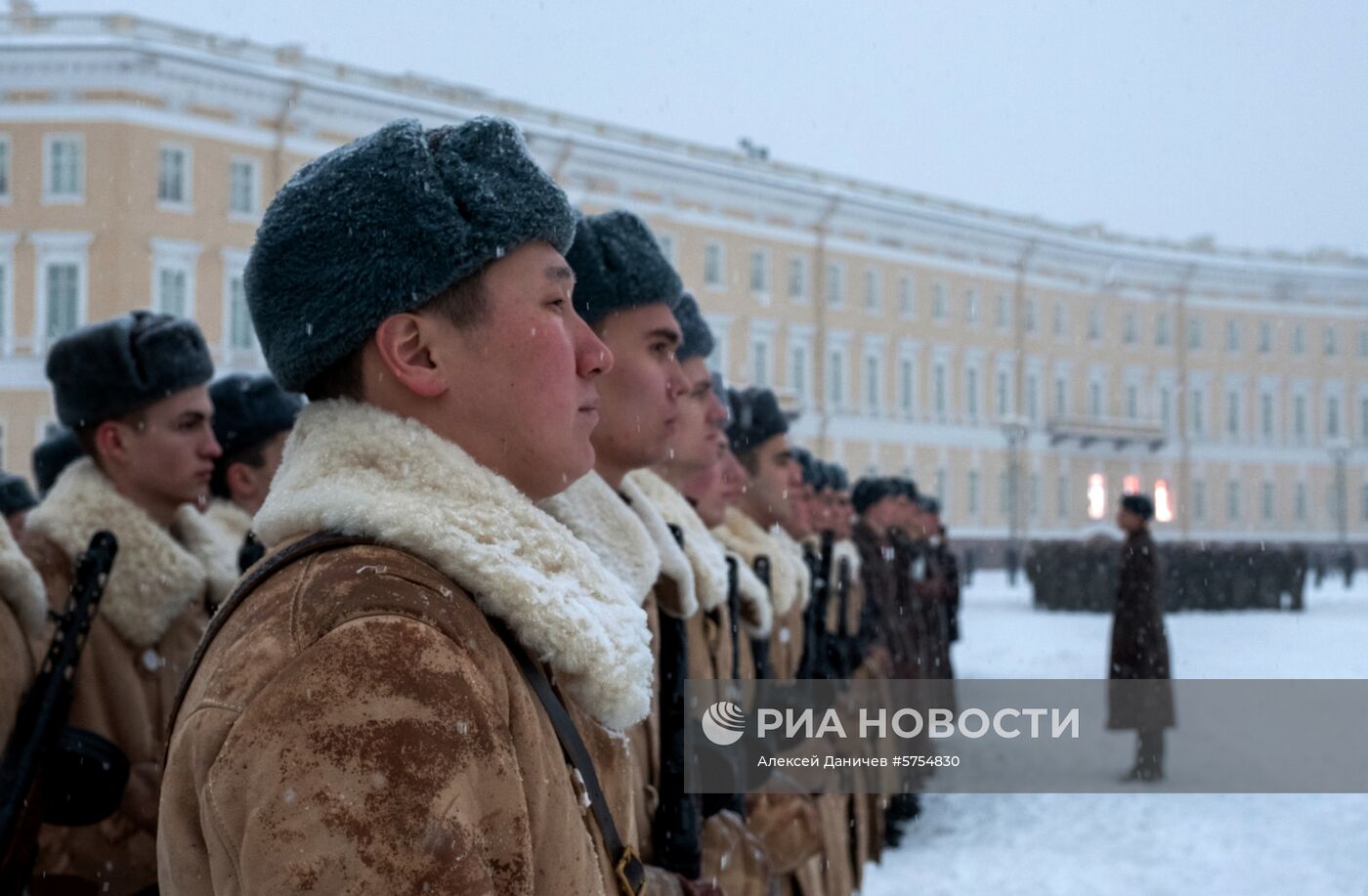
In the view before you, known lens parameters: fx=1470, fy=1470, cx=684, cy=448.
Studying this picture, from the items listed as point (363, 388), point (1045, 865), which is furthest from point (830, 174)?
point (363, 388)

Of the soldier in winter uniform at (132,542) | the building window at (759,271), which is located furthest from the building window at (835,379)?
the soldier in winter uniform at (132,542)

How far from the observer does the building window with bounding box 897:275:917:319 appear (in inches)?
1476

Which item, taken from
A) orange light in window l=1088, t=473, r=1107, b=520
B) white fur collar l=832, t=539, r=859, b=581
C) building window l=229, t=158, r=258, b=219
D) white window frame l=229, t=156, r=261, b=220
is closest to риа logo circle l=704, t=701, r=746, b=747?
white fur collar l=832, t=539, r=859, b=581

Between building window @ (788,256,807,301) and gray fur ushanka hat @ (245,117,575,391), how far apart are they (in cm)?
3397

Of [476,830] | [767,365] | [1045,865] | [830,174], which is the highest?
[830,174]

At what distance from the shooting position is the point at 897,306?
124ft

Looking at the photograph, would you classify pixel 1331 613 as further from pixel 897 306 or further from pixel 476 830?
pixel 476 830

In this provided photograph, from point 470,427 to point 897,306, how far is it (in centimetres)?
3690

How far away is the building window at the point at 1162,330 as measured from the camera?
1511 inches

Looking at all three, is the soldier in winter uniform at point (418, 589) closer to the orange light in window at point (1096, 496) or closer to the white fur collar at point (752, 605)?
the white fur collar at point (752, 605)

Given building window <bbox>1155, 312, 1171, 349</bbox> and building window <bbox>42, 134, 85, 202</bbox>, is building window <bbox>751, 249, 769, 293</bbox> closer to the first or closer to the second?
building window <bbox>1155, 312, 1171, 349</bbox>

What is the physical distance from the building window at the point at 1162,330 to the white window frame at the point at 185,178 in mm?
24388

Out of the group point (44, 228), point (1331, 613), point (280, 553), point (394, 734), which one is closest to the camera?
point (394, 734)

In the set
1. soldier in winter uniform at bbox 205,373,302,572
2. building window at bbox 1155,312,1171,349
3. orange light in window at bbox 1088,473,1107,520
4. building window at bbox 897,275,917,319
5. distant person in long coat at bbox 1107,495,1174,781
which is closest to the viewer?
soldier in winter uniform at bbox 205,373,302,572
